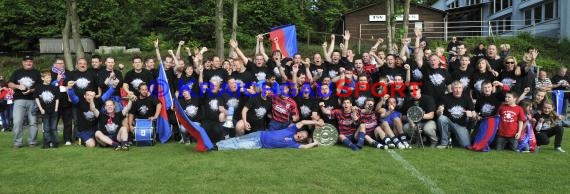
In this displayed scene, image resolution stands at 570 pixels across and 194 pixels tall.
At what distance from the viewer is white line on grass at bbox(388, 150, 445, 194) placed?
5371 millimetres

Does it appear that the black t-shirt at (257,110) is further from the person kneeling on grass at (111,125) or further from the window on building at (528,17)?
the window on building at (528,17)

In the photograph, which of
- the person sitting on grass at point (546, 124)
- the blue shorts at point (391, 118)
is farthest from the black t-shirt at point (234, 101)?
the person sitting on grass at point (546, 124)

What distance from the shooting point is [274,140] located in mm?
8539

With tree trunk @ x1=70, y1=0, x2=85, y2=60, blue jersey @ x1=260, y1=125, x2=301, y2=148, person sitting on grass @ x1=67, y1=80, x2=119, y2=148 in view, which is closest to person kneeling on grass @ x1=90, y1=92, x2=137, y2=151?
person sitting on grass @ x1=67, y1=80, x2=119, y2=148

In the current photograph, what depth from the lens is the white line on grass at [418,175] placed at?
211 inches

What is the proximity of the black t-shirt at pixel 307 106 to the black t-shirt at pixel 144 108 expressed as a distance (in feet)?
9.99

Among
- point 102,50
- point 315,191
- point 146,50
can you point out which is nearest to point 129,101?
point 315,191

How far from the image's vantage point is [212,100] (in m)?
9.46

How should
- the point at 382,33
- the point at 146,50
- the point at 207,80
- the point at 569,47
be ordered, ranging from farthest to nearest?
the point at 382,33 → the point at 146,50 → the point at 569,47 → the point at 207,80

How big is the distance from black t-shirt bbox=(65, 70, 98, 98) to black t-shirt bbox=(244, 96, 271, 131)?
3.22 m

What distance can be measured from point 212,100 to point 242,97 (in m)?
0.63

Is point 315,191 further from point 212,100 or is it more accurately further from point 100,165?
point 212,100

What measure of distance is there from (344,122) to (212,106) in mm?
2723

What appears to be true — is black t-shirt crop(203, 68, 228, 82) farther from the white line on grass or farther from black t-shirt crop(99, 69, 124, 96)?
the white line on grass
